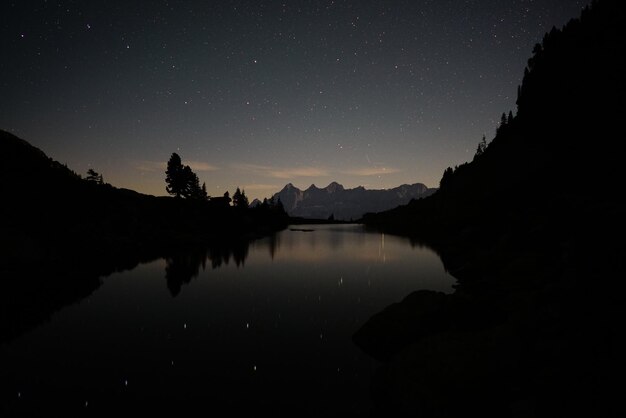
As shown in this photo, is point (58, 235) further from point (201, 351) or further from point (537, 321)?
point (537, 321)

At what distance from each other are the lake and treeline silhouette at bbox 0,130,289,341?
278 centimetres

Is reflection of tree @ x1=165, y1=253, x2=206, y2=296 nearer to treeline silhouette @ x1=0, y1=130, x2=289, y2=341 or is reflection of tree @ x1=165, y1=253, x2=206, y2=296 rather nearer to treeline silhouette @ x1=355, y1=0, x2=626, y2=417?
treeline silhouette @ x1=0, y1=130, x2=289, y2=341

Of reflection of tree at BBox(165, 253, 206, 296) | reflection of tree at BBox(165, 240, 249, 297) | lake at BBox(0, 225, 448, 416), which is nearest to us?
lake at BBox(0, 225, 448, 416)

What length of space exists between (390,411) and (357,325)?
8291 millimetres

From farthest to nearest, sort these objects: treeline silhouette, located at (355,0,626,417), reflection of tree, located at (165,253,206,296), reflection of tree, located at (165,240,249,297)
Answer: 1. reflection of tree, located at (165,240,249,297)
2. reflection of tree, located at (165,253,206,296)
3. treeline silhouette, located at (355,0,626,417)

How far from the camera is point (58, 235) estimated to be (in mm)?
37750

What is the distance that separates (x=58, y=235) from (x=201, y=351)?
3568 centimetres

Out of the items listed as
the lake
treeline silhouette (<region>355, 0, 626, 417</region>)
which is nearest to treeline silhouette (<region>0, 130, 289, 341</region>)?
the lake

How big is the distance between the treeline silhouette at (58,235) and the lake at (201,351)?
9.12 ft

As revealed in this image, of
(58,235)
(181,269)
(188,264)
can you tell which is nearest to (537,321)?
(181,269)

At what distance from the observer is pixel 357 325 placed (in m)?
17.3

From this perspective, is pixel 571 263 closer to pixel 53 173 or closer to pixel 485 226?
pixel 485 226

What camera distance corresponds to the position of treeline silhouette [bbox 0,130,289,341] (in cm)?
2204

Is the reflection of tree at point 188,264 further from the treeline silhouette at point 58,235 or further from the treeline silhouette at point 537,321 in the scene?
the treeline silhouette at point 537,321
